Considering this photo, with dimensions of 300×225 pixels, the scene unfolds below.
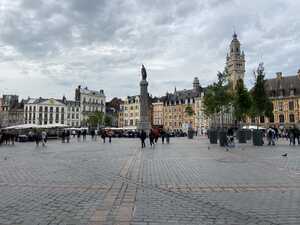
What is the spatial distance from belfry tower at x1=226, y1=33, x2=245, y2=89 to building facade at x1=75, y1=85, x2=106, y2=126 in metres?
51.7

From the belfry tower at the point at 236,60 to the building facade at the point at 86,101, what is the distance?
51.7 m

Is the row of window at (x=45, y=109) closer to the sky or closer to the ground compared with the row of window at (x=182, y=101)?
closer to the ground

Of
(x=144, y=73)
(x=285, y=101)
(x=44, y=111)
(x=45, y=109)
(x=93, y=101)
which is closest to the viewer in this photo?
(x=144, y=73)

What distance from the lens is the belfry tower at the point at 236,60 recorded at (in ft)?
362

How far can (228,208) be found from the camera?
656cm

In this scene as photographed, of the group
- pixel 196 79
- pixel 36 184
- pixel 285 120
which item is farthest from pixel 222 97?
pixel 196 79

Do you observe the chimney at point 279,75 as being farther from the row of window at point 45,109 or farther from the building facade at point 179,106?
the row of window at point 45,109

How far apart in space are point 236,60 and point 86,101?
187ft

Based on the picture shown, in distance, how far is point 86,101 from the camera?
123 m

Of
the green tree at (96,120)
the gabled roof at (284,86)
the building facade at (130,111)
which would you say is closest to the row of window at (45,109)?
the green tree at (96,120)

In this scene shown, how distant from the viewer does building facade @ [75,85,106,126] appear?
12175 centimetres

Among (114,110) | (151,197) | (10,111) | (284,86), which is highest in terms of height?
(284,86)

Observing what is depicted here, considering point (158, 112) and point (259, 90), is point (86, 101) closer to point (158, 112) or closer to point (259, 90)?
point (158, 112)

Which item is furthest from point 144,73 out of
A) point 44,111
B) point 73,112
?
point 73,112
